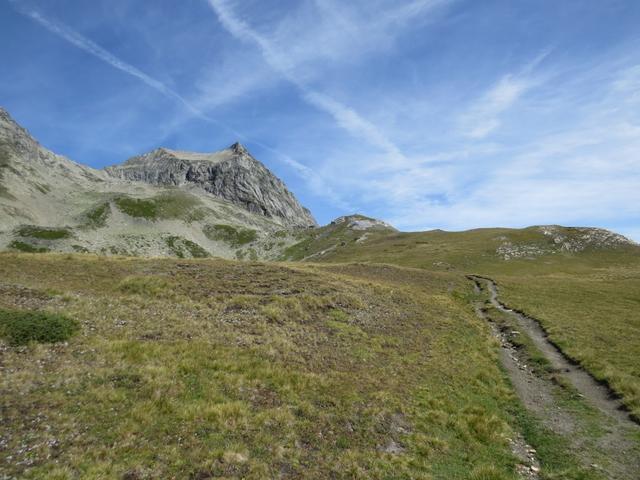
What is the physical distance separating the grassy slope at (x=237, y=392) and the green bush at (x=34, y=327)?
91 cm

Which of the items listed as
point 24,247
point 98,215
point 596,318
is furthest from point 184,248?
point 596,318

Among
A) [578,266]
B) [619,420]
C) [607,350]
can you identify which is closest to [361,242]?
[578,266]

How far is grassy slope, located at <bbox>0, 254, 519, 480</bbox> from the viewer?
39.9 feet

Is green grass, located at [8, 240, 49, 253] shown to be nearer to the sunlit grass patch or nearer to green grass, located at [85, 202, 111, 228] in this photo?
green grass, located at [85, 202, 111, 228]

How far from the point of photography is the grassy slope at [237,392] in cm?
1216

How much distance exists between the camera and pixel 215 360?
1955 centimetres

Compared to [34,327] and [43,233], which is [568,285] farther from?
[43,233]

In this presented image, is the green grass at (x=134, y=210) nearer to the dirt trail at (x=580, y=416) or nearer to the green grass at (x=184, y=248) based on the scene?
the green grass at (x=184, y=248)

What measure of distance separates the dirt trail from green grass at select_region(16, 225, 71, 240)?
15974cm

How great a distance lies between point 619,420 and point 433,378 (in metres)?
9.31

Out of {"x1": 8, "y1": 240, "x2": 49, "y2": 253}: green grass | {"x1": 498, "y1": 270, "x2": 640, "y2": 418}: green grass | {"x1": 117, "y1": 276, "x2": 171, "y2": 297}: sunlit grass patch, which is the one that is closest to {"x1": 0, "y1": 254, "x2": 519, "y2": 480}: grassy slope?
{"x1": 117, "y1": 276, "x2": 171, "y2": 297}: sunlit grass patch

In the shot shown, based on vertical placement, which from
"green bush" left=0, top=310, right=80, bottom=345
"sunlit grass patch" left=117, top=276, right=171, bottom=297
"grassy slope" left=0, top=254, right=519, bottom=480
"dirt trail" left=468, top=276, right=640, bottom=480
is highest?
"sunlit grass patch" left=117, top=276, right=171, bottom=297

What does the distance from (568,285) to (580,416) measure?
2182 inches

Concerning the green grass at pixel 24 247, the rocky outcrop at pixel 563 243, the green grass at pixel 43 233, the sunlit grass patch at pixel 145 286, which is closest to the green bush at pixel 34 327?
the sunlit grass patch at pixel 145 286
